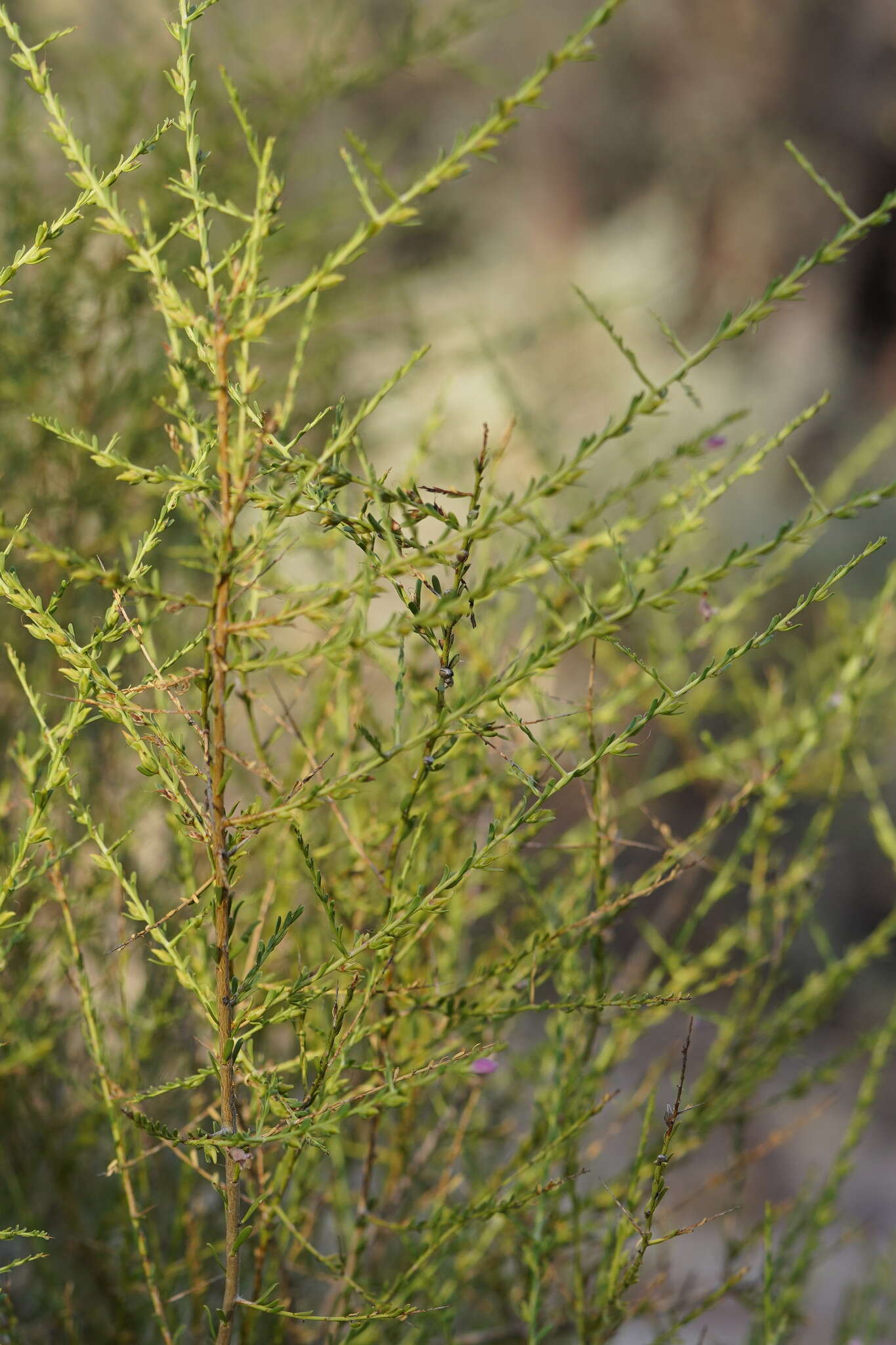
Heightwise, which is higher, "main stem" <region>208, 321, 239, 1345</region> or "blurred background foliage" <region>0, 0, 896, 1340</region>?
"blurred background foliage" <region>0, 0, 896, 1340</region>

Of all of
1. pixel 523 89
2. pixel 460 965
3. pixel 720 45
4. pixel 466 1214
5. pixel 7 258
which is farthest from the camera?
pixel 720 45

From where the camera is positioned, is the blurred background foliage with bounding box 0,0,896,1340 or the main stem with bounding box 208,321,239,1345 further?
the blurred background foliage with bounding box 0,0,896,1340

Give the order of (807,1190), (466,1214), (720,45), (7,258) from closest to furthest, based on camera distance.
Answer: (466,1214), (807,1190), (7,258), (720,45)

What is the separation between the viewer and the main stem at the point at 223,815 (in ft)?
1.19

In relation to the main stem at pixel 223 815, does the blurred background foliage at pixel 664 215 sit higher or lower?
higher

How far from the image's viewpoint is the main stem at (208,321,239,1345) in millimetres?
364

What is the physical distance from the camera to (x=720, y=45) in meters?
2.89

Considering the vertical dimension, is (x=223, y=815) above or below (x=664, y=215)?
below

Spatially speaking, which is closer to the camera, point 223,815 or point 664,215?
point 223,815

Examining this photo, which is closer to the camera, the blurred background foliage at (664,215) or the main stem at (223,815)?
the main stem at (223,815)

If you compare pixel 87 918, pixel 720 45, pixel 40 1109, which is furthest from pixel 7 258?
pixel 720 45

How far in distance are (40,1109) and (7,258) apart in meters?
0.90

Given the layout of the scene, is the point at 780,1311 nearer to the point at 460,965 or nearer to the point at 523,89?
the point at 460,965

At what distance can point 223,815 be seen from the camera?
402 millimetres
